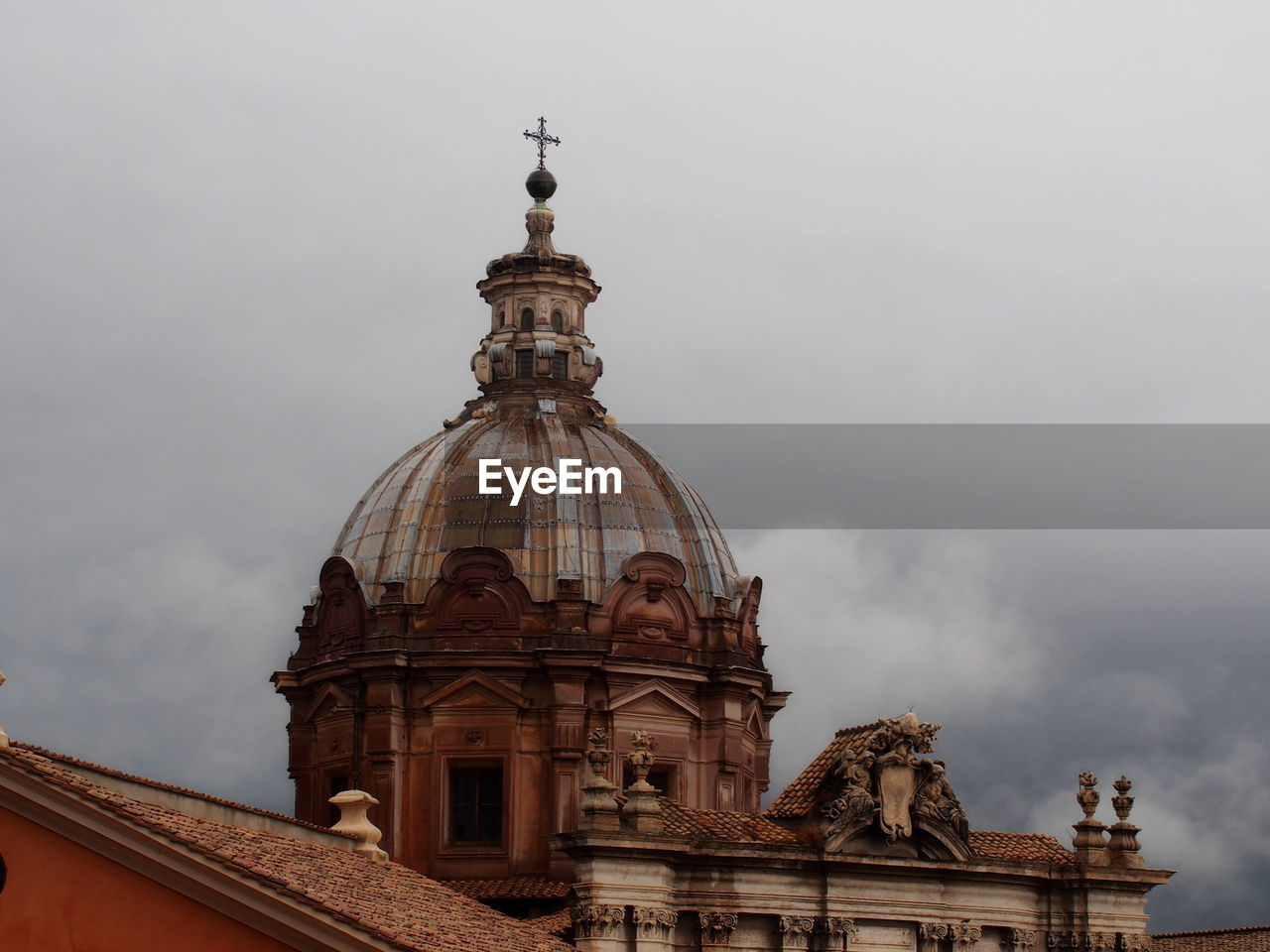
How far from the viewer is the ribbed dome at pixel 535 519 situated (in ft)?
169

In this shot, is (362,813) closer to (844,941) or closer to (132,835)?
(844,941)

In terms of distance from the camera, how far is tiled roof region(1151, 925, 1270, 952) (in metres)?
57.0

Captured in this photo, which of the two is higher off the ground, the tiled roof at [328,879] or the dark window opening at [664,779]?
the dark window opening at [664,779]

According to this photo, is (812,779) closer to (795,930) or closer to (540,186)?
(795,930)

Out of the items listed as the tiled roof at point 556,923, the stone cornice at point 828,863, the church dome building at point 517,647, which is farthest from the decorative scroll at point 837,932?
the church dome building at point 517,647

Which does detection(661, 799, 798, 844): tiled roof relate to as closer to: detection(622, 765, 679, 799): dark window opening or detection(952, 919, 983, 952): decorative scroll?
detection(952, 919, 983, 952): decorative scroll

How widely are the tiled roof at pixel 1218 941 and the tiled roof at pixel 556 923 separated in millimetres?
20220

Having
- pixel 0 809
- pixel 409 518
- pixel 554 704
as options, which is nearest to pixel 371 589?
pixel 409 518

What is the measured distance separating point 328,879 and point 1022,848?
24.4 metres

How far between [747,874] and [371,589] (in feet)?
42.8

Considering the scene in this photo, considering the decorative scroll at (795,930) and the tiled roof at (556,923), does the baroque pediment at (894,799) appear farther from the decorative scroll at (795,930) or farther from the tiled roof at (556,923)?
the tiled roof at (556,923)

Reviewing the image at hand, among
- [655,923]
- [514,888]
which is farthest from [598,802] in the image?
[514,888]

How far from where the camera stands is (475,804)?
49.7 meters

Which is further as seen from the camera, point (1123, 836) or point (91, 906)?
point (1123, 836)
